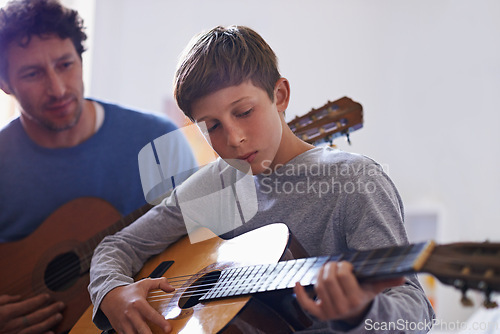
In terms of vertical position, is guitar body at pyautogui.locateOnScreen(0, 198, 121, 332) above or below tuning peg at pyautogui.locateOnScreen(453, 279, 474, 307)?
below

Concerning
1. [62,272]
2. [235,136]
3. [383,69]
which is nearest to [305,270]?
[235,136]

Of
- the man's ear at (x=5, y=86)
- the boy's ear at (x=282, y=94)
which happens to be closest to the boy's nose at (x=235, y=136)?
the boy's ear at (x=282, y=94)

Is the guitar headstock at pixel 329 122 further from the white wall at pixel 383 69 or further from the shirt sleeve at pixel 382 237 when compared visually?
the white wall at pixel 383 69

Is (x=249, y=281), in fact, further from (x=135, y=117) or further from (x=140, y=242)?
(x=135, y=117)

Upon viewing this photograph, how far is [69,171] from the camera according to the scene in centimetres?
141

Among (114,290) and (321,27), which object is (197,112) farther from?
(321,27)

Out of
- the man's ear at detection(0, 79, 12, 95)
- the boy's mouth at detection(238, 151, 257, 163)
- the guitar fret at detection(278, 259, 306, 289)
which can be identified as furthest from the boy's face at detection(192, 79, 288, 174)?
the man's ear at detection(0, 79, 12, 95)

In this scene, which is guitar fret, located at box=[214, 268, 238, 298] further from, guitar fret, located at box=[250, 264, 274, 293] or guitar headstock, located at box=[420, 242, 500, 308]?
guitar headstock, located at box=[420, 242, 500, 308]

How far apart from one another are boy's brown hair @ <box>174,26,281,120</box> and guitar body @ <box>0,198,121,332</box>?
501 millimetres

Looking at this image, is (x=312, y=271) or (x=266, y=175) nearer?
(x=312, y=271)

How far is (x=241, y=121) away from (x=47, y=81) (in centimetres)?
72

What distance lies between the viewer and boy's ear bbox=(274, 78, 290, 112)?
3.01 ft

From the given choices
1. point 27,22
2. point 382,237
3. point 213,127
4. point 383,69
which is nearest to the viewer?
point 382,237

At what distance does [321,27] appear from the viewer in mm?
2502
